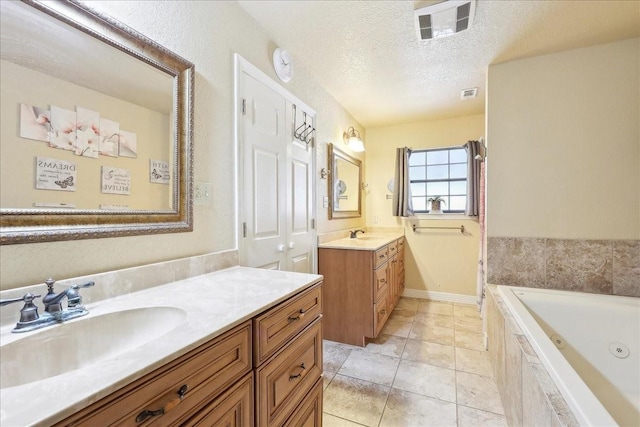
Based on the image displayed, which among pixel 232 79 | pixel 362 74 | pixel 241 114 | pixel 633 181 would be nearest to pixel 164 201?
pixel 241 114

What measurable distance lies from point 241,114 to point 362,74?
137 centimetres

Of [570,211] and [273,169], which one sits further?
[570,211]

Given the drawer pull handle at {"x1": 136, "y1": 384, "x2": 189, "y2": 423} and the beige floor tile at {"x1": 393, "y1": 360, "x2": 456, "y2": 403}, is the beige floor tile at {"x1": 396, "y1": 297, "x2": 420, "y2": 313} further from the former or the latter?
the drawer pull handle at {"x1": 136, "y1": 384, "x2": 189, "y2": 423}

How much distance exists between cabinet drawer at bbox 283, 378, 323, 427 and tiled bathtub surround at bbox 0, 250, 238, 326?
751 mm

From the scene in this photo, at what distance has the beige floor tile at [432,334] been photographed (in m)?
2.47

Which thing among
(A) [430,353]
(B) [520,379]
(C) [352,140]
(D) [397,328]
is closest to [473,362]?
(A) [430,353]

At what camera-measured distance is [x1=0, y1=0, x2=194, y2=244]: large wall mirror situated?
809 millimetres

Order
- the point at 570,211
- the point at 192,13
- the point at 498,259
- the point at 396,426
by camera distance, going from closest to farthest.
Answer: the point at 192,13, the point at 396,426, the point at 570,211, the point at 498,259

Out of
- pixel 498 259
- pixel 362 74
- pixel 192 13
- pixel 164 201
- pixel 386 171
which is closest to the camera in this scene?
pixel 164 201

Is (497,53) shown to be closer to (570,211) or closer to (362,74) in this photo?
(362,74)

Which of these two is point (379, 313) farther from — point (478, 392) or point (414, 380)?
point (478, 392)

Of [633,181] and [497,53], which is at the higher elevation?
[497,53]

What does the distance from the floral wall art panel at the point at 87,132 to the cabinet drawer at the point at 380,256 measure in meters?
2.01

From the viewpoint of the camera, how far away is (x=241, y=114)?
163 cm
